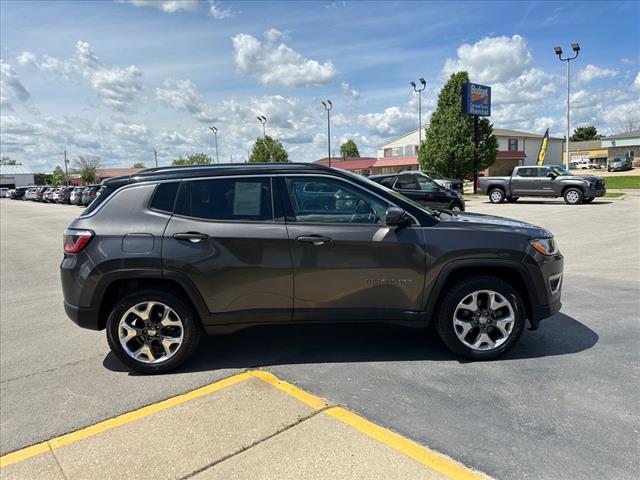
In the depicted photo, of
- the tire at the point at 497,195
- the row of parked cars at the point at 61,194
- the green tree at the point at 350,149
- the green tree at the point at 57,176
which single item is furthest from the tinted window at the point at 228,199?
the green tree at the point at 57,176

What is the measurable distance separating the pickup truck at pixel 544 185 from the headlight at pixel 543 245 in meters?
19.0

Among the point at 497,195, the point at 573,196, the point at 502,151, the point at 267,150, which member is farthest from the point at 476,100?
the point at 502,151

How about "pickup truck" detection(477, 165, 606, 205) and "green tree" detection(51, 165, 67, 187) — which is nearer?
"pickup truck" detection(477, 165, 606, 205)

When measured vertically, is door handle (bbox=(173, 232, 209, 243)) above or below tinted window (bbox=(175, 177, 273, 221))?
below

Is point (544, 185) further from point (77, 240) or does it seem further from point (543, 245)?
point (77, 240)

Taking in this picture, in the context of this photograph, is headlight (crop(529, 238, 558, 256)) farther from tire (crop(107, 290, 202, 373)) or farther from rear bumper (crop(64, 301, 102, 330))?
rear bumper (crop(64, 301, 102, 330))

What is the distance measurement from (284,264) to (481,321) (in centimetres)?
177

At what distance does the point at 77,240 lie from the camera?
3.94 m

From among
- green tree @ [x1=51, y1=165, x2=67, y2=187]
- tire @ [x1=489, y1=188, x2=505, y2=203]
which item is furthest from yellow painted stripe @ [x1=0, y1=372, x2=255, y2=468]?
green tree @ [x1=51, y1=165, x2=67, y2=187]

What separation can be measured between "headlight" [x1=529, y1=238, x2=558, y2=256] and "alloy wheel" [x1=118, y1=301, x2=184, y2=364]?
10.2 feet

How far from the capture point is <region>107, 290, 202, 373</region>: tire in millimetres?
3938

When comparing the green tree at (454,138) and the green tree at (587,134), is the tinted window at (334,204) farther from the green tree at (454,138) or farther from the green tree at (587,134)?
the green tree at (587,134)

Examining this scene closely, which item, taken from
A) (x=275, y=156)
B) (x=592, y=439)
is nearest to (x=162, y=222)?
(x=592, y=439)

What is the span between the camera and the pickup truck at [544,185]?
2050 centimetres
